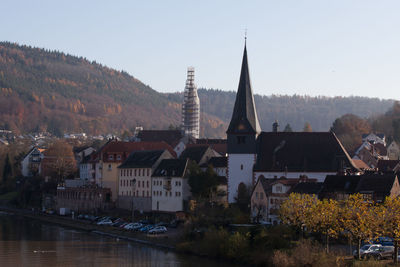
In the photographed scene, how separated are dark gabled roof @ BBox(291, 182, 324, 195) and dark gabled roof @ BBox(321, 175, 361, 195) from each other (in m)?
0.57

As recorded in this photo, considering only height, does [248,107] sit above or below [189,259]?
above

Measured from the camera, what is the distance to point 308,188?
7400cm

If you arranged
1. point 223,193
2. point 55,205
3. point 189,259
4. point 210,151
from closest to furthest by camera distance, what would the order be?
point 189,259, point 223,193, point 210,151, point 55,205

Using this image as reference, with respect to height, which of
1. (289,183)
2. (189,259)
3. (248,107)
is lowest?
(189,259)

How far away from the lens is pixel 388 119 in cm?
17288

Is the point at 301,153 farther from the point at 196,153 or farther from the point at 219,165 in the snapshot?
the point at 196,153

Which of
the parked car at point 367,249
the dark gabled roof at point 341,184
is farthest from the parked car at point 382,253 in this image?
the dark gabled roof at point 341,184

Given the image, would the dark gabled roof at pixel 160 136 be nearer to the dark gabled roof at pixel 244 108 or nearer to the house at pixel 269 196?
the dark gabled roof at pixel 244 108

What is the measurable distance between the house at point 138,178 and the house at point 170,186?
143cm

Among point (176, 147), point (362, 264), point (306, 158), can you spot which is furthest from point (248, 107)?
point (176, 147)

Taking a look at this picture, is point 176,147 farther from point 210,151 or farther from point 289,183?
point 289,183

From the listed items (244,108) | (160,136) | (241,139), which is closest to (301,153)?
(241,139)

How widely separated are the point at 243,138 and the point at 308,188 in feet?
48.2

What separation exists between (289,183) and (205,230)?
11756 millimetres
